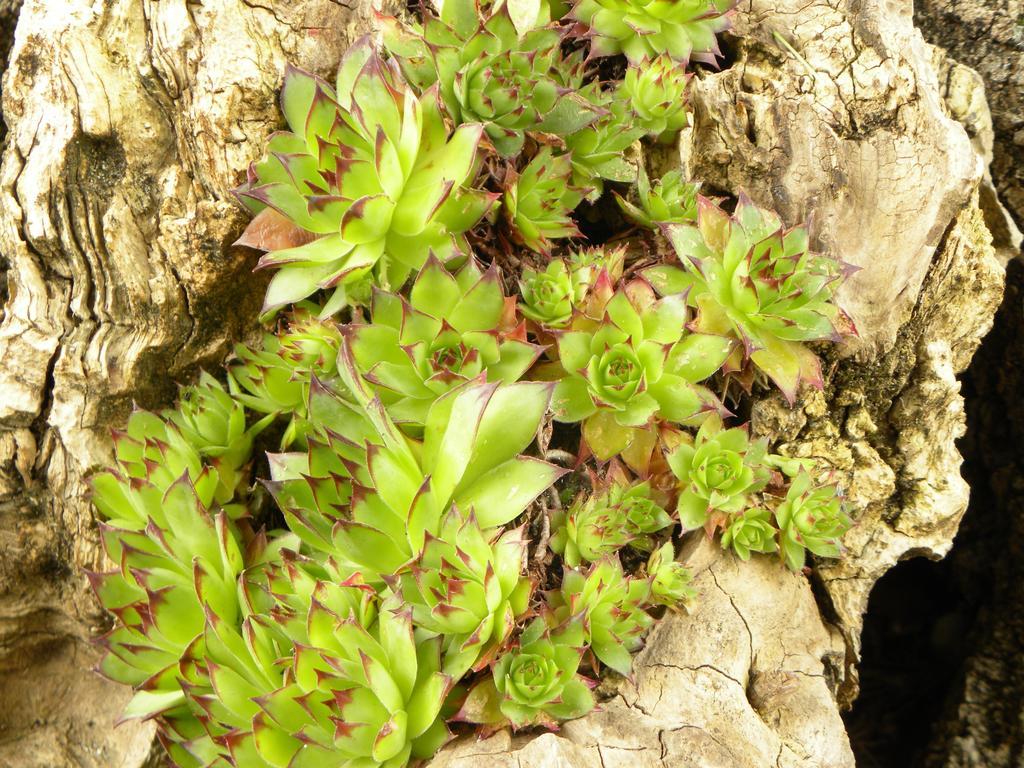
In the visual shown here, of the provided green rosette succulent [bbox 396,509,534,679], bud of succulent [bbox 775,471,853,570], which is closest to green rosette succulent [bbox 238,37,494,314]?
green rosette succulent [bbox 396,509,534,679]

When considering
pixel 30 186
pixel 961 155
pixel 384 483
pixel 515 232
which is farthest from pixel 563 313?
pixel 30 186

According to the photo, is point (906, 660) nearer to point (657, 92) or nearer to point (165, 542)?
point (657, 92)

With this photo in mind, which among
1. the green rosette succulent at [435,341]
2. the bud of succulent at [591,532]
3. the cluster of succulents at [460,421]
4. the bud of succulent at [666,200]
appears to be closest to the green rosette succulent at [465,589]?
the cluster of succulents at [460,421]

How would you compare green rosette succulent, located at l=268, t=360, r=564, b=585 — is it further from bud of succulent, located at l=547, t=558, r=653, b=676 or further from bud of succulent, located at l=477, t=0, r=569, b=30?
bud of succulent, located at l=477, t=0, r=569, b=30

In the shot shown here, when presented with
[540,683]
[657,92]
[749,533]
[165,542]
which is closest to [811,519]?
[749,533]

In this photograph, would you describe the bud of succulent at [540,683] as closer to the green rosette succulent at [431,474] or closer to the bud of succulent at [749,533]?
the green rosette succulent at [431,474]
